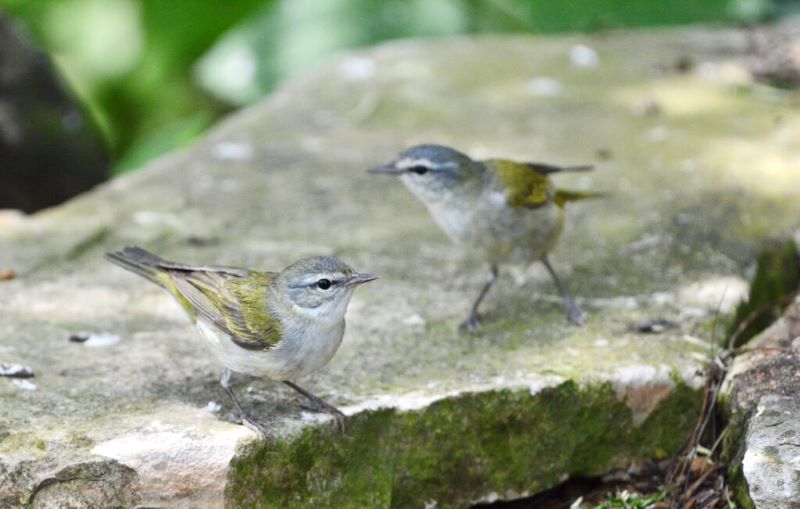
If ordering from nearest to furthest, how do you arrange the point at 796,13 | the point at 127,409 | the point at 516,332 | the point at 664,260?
the point at 127,409 < the point at 516,332 < the point at 664,260 < the point at 796,13

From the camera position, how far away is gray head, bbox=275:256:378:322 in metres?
3.74

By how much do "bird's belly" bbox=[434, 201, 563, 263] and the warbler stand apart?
93 centimetres

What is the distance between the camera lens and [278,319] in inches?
148

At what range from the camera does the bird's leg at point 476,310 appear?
4.51 metres

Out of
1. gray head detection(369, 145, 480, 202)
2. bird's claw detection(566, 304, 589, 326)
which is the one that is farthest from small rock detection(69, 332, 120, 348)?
bird's claw detection(566, 304, 589, 326)

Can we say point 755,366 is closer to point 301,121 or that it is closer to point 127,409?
point 127,409

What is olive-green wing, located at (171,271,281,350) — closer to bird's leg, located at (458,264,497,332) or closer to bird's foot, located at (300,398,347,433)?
bird's foot, located at (300,398,347,433)

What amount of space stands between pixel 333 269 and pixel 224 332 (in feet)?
1.38

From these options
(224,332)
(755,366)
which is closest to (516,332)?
(755,366)

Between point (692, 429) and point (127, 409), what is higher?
point (127, 409)

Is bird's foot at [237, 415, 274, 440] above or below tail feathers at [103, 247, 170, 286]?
below

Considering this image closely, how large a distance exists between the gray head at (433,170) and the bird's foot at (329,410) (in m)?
1.22

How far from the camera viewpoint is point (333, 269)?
3.77 m

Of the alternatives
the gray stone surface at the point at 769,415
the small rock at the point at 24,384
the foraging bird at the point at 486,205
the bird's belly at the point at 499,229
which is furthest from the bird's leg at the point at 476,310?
A: the small rock at the point at 24,384
